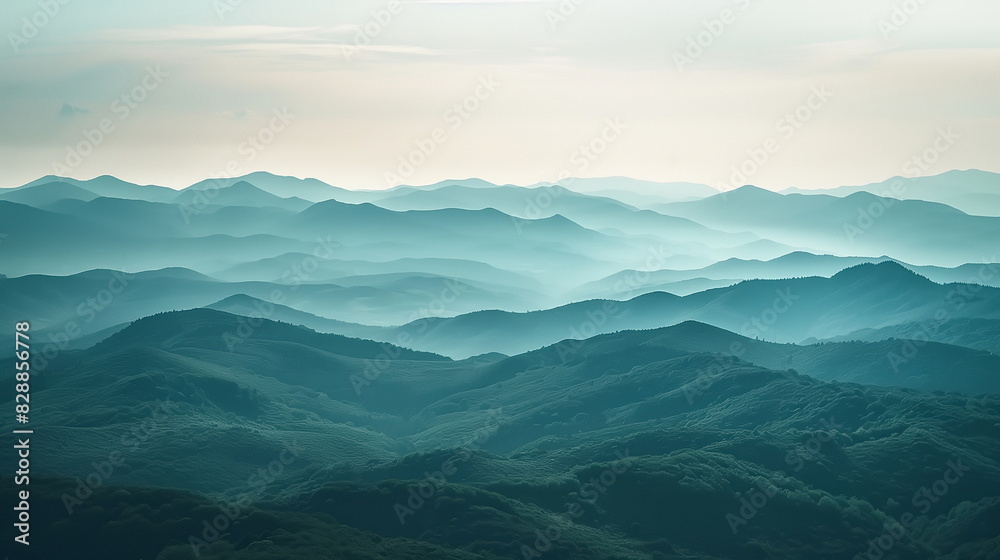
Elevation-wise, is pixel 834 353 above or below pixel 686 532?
above

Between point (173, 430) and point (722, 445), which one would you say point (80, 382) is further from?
point (722, 445)

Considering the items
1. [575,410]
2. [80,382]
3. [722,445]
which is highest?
[80,382]

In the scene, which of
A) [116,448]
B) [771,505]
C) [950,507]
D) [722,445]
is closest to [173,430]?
[116,448]

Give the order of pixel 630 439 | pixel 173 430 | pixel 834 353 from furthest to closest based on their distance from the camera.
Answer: pixel 834 353
pixel 173 430
pixel 630 439

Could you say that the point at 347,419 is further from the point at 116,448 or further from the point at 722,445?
the point at 722,445

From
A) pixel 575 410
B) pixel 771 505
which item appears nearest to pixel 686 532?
pixel 771 505

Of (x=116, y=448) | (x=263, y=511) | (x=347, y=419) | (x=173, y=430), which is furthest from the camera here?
(x=347, y=419)

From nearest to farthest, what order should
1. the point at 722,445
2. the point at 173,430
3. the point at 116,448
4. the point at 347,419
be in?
the point at 722,445
the point at 116,448
the point at 173,430
the point at 347,419

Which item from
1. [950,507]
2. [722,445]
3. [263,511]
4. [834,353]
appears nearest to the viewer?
[263,511]

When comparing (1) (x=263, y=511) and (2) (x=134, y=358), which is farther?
(2) (x=134, y=358)
